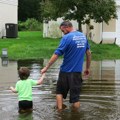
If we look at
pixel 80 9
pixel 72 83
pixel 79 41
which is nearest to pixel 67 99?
pixel 72 83

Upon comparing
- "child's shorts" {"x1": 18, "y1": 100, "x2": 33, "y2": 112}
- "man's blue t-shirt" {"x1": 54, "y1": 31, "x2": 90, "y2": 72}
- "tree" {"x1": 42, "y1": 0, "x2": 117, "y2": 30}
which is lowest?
"child's shorts" {"x1": 18, "y1": 100, "x2": 33, "y2": 112}

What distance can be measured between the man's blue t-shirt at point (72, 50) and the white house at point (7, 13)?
109ft

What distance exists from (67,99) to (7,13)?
3314 cm

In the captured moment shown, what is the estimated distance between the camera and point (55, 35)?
42844 millimetres

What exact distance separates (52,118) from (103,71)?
8.72m

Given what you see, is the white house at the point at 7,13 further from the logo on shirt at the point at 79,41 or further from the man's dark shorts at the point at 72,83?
the logo on shirt at the point at 79,41

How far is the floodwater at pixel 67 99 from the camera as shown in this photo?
8.22m

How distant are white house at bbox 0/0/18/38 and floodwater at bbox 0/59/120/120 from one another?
2556 centimetres

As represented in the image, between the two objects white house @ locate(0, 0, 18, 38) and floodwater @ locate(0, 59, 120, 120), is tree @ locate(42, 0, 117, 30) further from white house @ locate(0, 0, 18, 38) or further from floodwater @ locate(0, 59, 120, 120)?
white house @ locate(0, 0, 18, 38)

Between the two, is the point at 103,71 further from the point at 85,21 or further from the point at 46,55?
the point at 85,21

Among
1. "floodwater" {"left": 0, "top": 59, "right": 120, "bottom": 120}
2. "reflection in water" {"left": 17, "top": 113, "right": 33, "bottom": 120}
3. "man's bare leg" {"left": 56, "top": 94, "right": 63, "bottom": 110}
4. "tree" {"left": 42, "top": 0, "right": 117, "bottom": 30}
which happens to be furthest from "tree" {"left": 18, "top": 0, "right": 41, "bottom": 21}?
"reflection in water" {"left": 17, "top": 113, "right": 33, "bottom": 120}

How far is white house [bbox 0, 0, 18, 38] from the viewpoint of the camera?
41394 mm

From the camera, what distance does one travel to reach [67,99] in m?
10.1

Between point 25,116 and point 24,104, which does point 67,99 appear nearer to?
point 24,104
